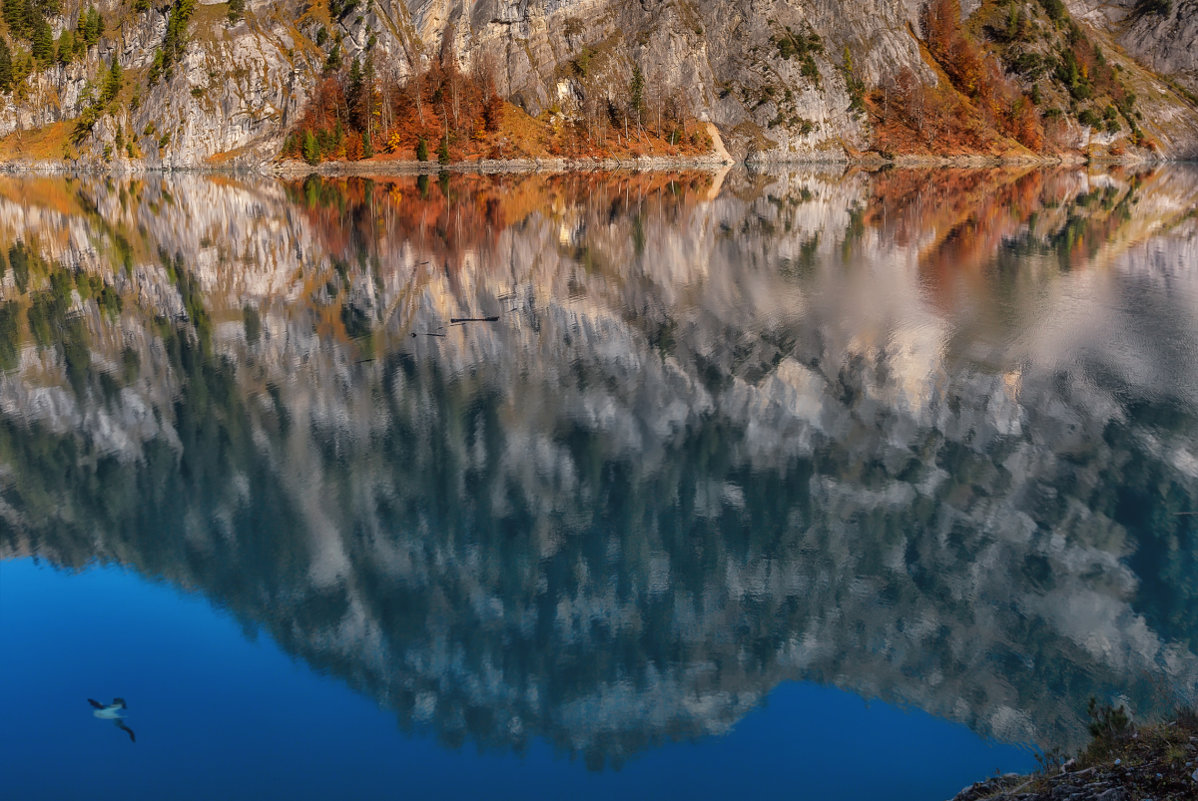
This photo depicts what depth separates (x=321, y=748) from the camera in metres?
9.34

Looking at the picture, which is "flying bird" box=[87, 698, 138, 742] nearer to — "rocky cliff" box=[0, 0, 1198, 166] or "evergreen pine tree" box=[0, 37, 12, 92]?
"rocky cliff" box=[0, 0, 1198, 166]

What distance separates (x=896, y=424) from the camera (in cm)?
1777

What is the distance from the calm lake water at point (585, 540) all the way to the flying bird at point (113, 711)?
100 millimetres

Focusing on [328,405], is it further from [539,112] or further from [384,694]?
[539,112]

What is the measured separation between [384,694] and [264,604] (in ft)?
8.86

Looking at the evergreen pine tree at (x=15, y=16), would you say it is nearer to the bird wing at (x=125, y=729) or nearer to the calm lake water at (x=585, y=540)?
the calm lake water at (x=585, y=540)

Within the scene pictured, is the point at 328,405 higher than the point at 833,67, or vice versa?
the point at 833,67

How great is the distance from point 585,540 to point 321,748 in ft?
16.5

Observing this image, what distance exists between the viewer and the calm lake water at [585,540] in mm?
9492

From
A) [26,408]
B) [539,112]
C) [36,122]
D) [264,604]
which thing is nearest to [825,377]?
[264,604]

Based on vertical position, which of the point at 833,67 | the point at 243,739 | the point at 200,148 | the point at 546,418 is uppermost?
the point at 833,67

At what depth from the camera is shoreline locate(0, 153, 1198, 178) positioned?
11975 centimetres

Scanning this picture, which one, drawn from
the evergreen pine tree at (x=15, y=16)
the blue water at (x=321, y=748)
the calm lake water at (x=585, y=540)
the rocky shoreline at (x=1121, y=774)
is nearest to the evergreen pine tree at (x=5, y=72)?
the evergreen pine tree at (x=15, y=16)

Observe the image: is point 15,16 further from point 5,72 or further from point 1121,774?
point 1121,774
